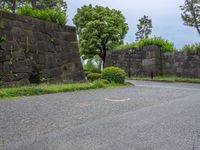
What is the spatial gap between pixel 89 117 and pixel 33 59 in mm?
6811

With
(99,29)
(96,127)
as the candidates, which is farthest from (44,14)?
(99,29)

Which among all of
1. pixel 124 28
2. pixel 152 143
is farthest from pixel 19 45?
pixel 124 28

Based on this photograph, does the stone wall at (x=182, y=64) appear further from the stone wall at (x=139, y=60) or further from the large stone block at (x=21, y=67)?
the large stone block at (x=21, y=67)

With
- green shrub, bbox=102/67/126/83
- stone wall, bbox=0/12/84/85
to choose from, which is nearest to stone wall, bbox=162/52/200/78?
green shrub, bbox=102/67/126/83

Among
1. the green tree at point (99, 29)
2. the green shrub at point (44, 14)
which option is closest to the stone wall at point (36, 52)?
the green shrub at point (44, 14)

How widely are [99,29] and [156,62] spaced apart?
12.3 m

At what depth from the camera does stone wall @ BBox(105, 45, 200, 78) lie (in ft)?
65.9

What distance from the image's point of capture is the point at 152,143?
384cm

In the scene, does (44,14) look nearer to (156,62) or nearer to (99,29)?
(156,62)

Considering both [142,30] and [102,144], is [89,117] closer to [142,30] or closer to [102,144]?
[102,144]

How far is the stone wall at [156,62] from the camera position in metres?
20.1

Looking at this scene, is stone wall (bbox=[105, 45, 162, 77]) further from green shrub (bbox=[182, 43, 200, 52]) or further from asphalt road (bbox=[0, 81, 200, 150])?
asphalt road (bbox=[0, 81, 200, 150])

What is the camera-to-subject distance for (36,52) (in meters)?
12.0

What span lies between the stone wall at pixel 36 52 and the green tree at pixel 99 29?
17676mm
